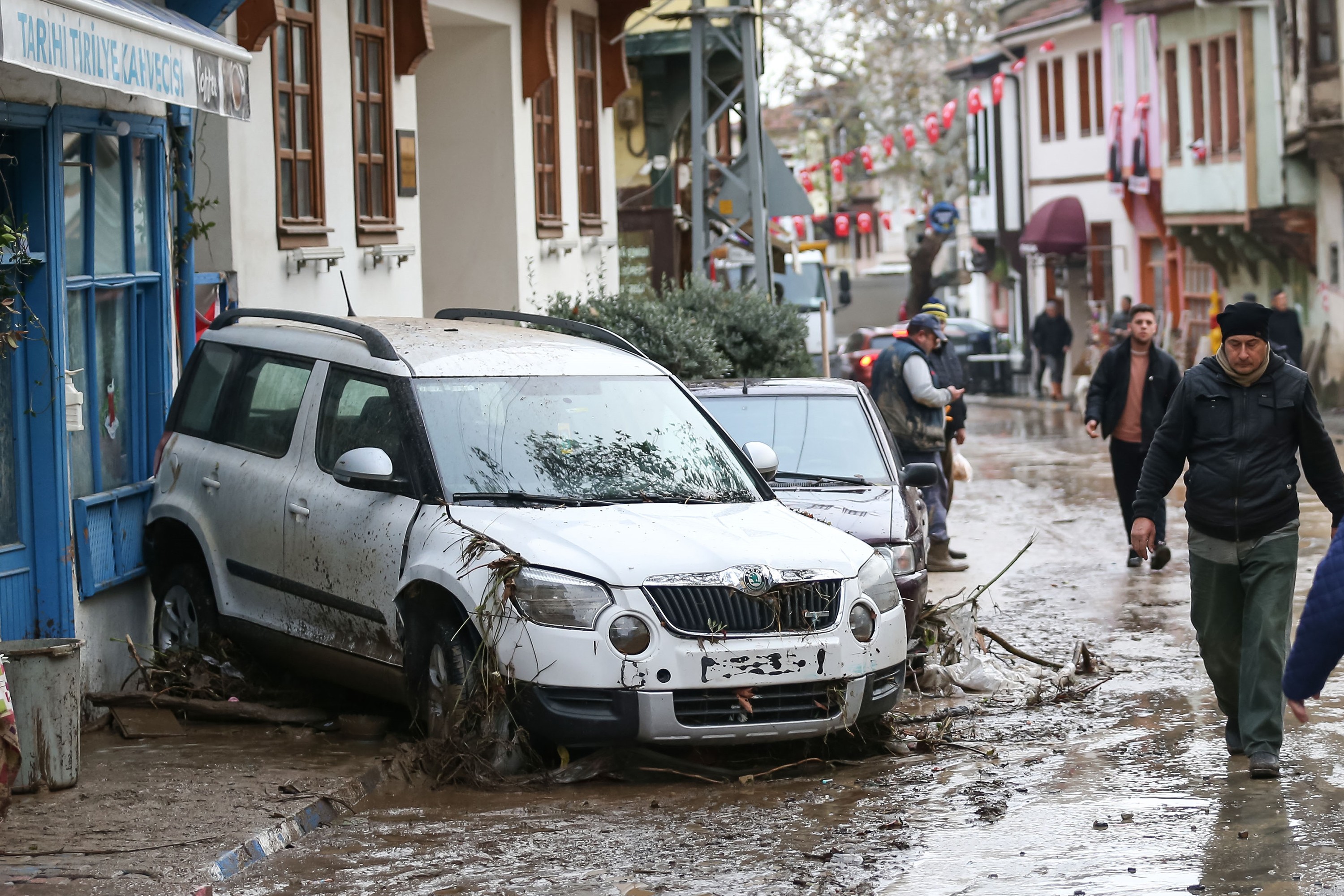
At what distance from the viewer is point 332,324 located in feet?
29.0

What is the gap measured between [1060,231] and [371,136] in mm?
31264

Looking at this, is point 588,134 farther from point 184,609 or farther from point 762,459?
point 762,459

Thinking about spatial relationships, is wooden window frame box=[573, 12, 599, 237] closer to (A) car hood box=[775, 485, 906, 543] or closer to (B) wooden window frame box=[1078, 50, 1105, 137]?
(A) car hood box=[775, 485, 906, 543]

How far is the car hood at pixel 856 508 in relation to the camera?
9.88 metres

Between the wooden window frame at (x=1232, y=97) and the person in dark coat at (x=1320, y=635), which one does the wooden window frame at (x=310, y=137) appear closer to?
the person in dark coat at (x=1320, y=635)

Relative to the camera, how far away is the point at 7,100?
8047 millimetres

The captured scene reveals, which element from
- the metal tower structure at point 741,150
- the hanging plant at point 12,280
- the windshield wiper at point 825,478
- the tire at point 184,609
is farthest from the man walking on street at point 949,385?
the hanging plant at point 12,280

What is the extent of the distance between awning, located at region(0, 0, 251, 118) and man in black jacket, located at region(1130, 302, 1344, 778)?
4.46 meters

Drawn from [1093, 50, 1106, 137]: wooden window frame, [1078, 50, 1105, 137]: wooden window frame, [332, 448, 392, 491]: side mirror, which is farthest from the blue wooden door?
[1078, 50, 1105, 137]: wooden window frame

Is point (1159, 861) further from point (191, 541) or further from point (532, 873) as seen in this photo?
point (191, 541)

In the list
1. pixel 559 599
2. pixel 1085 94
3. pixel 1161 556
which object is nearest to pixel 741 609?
pixel 559 599

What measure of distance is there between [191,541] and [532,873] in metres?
3.68

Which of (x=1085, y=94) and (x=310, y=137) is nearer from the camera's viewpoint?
(x=310, y=137)

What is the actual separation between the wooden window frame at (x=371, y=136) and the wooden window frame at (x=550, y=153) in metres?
3.00
